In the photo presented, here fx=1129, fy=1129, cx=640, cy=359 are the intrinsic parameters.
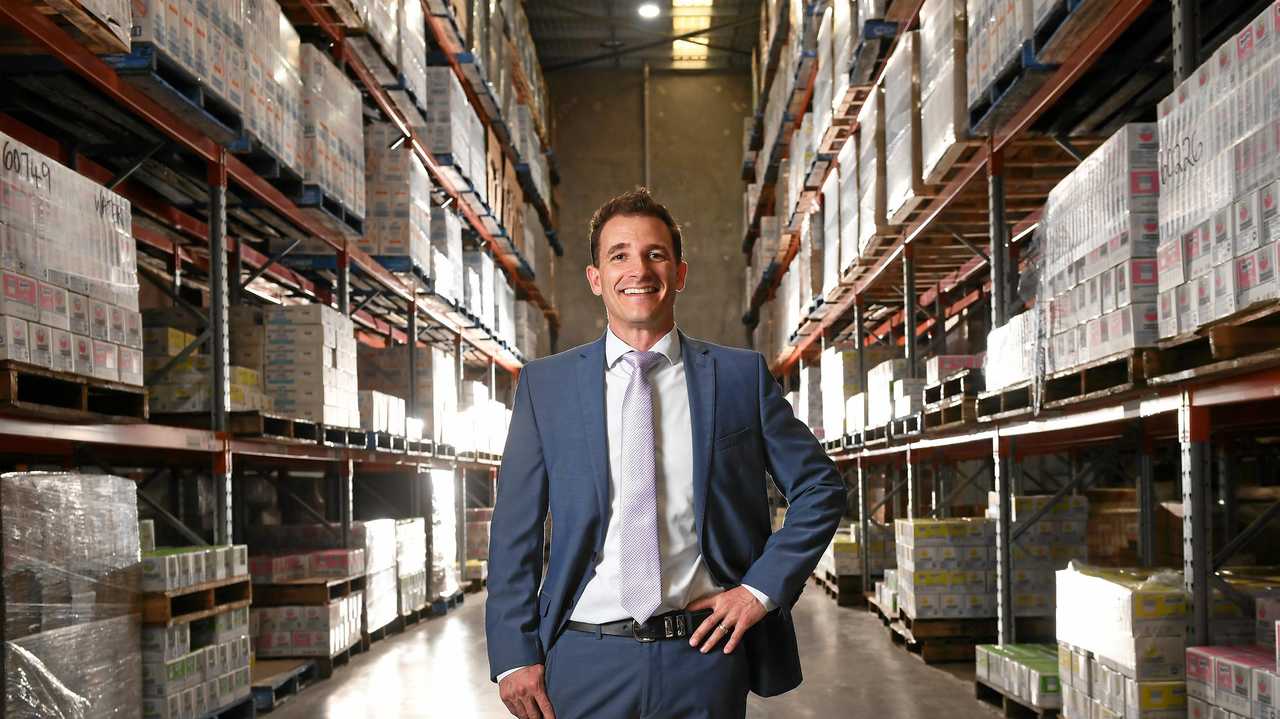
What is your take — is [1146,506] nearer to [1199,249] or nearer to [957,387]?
[957,387]

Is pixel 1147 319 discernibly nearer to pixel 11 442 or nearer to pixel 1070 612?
pixel 1070 612

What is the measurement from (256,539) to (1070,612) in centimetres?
634

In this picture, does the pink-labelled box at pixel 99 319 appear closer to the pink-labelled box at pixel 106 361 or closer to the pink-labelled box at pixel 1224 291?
the pink-labelled box at pixel 106 361

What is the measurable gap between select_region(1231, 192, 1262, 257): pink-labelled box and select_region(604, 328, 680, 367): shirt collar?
194 cm

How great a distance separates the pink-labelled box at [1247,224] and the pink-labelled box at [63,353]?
155 inches

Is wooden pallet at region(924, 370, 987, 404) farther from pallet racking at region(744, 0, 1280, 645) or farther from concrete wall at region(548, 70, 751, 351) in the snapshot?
concrete wall at region(548, 70, 751, 351)

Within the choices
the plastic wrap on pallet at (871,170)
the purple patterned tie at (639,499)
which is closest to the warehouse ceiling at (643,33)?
the plastic wrap on pallet at (871,170)

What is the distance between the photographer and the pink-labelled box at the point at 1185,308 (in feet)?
11.8

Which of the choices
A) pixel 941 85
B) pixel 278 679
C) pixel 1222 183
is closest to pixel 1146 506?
pixel 941 85

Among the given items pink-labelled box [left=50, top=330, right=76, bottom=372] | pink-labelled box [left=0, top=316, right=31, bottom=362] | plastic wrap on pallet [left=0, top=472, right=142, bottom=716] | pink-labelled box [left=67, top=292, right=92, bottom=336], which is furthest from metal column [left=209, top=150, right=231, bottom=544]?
pink-labelled box [left=0, top=316, right=31, bottom=362]

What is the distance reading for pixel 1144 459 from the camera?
263 inches

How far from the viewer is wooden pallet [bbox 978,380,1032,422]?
5406 millimetres

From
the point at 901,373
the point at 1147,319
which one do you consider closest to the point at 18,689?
the point at 1147,319

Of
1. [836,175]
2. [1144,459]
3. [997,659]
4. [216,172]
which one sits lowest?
[997,659]
